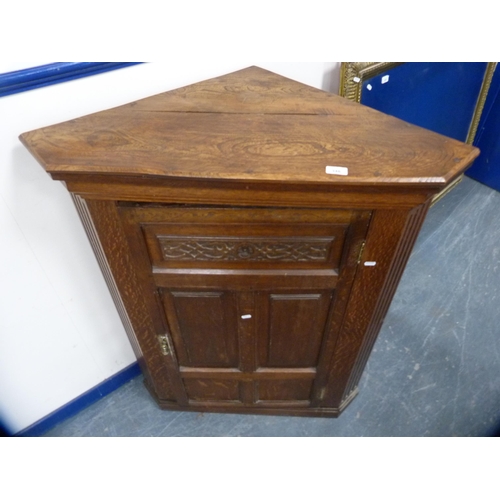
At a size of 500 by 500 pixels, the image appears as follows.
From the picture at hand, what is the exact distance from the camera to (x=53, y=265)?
105 centimetres

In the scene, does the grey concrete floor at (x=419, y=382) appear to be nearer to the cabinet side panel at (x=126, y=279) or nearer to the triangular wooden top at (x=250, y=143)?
the cabinet side panel at (x=126, y=279)

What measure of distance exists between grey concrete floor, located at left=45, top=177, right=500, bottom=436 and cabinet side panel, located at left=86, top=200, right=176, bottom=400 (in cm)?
30

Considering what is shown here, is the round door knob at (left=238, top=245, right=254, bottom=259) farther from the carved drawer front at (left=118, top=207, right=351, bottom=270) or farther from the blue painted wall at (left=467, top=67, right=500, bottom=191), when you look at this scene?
the blue painted wall at (left=467, top=67, right=500, bottom=191)

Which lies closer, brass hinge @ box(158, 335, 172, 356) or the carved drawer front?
the carved drawer front

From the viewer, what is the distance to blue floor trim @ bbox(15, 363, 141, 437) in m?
1.30

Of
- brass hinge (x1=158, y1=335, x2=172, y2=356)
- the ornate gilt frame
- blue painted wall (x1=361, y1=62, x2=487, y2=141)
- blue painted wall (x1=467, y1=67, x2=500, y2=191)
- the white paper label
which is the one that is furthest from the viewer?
blue painted wall (x1=467, y1=67, x2=500, y2=191)

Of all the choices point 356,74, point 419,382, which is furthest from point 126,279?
point 419,382

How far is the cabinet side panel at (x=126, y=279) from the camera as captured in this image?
785mm

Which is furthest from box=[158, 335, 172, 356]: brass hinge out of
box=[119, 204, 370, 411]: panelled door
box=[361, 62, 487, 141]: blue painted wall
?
box=[361, 62, 487, 141]: blue painted wall

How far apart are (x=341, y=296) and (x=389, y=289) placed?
0.46 feet

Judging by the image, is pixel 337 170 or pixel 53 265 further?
pixel 53 265

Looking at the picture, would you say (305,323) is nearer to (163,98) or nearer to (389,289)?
(389,289)

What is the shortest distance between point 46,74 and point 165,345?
28.7 inches

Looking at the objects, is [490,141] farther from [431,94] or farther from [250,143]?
[250,143]
